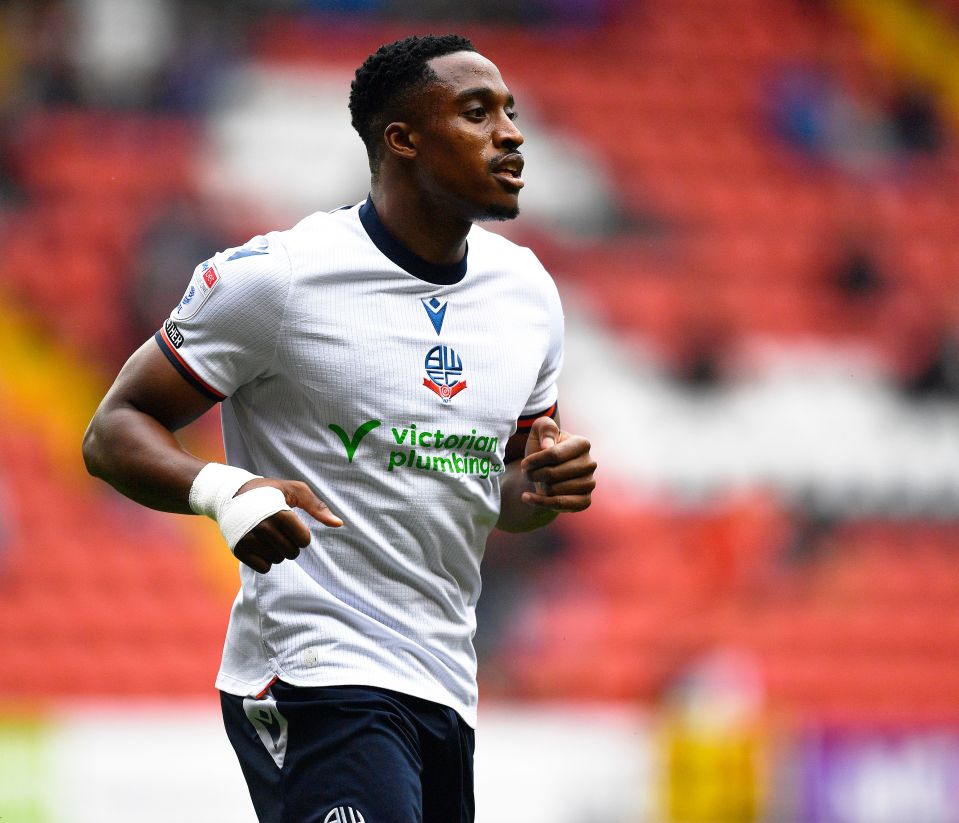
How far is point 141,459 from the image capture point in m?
2.98

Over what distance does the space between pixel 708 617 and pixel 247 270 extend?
22.6 ft

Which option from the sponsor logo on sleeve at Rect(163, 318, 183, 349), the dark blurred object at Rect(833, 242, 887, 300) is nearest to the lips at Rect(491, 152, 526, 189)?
the sponsor logo on sleeve at Rect(163, 318, 183, 349)

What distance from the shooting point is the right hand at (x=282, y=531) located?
2.73 metres

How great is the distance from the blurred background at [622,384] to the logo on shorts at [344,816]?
4.67 m

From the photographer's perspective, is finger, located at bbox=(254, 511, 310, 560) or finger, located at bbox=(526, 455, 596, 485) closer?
finger, located at bbox=(254, 511, 310, 560)

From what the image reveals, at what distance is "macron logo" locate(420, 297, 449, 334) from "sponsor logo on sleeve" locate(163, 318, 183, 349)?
50cm

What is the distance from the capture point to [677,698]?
9078 millimetres

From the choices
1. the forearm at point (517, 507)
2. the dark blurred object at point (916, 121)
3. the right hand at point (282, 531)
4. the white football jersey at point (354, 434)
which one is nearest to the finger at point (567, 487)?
the white football jersey at point (354, 434)

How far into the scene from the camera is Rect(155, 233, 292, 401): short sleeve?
305 cm

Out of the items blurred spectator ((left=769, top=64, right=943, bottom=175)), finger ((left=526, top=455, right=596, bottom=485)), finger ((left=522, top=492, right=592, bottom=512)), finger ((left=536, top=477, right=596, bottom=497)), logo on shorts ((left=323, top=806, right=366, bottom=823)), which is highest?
blurred spectator ((left=769, top=64, right=943, bottom=175))

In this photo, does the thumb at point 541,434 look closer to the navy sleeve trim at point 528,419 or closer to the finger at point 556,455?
the finger at point 556,455

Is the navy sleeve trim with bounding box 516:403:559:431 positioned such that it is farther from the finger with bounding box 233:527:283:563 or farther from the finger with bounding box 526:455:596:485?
the finger with bounding box 233:527:283:563

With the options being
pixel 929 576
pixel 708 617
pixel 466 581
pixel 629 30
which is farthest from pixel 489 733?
pixel 629 30

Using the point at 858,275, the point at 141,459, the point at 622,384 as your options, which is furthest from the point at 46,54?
the point at 141,459
